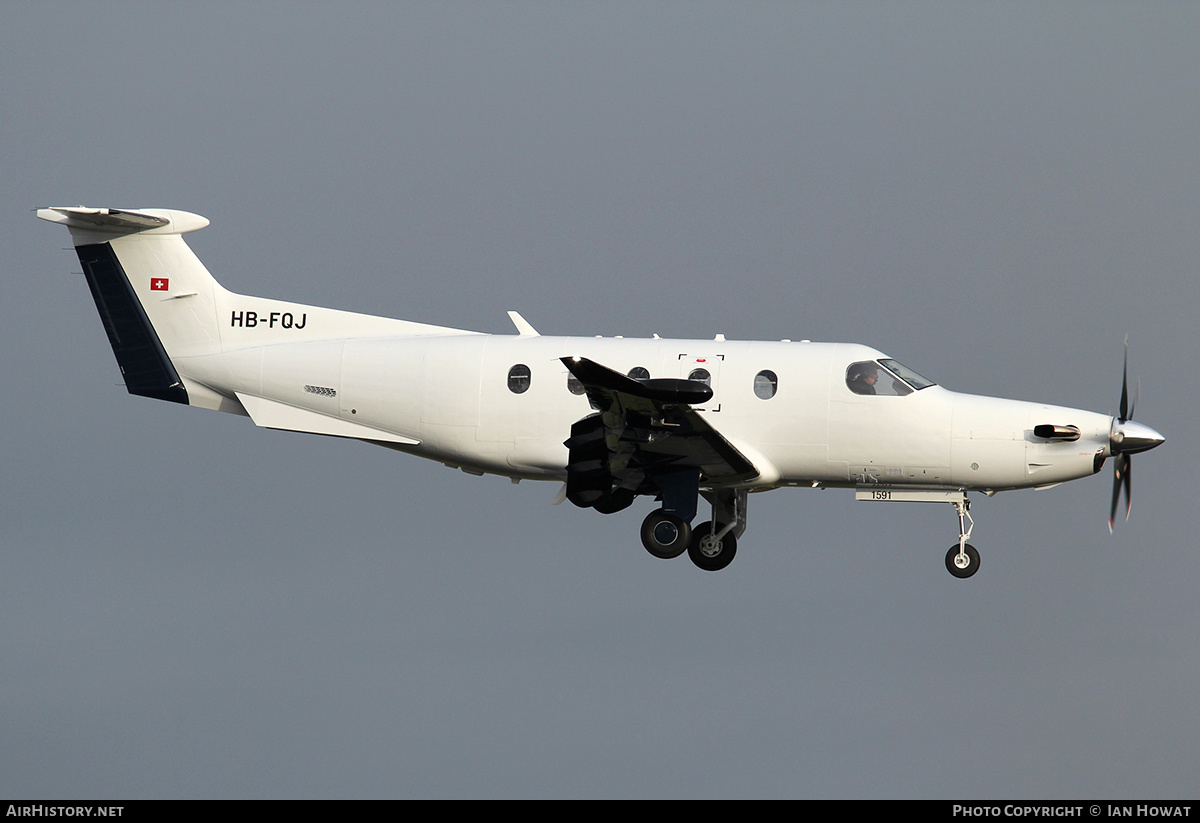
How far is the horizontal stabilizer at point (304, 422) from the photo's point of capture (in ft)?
84.0

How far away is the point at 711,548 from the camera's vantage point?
1011 inches

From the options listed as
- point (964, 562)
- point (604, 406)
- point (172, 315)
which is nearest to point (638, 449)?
point (604, 406)

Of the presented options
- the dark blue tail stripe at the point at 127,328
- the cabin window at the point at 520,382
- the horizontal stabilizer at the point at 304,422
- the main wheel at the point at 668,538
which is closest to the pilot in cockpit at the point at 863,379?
the main wheel at the point at 668,538

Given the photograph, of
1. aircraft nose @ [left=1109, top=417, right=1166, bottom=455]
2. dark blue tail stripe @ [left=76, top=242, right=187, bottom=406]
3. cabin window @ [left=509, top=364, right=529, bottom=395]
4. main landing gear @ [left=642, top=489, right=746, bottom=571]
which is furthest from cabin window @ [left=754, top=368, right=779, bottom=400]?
dark blue tail stripe @ [left=76, top=242, right=187, bottom=406]

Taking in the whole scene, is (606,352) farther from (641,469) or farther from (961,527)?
(961,527)

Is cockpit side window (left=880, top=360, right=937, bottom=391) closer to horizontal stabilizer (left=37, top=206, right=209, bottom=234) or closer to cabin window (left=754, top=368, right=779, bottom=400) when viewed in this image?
cabin window (left=754, top=368, right=779, bottom=400)

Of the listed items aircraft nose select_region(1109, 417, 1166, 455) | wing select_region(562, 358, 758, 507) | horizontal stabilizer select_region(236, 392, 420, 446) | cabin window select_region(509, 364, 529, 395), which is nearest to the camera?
wing select_region(562, 358, 758, 507)

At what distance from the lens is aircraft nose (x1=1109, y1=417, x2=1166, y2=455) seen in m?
23.8

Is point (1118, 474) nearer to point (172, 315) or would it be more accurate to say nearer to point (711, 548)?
point (711, 548)

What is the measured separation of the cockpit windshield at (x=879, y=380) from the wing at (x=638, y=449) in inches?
86.6

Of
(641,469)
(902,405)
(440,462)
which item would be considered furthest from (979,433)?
(440,462)

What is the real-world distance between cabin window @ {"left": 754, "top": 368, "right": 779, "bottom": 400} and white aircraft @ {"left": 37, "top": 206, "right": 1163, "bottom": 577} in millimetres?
23

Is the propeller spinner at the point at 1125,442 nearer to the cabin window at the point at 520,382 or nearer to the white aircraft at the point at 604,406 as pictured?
the white aircraft at the point at 604,406
